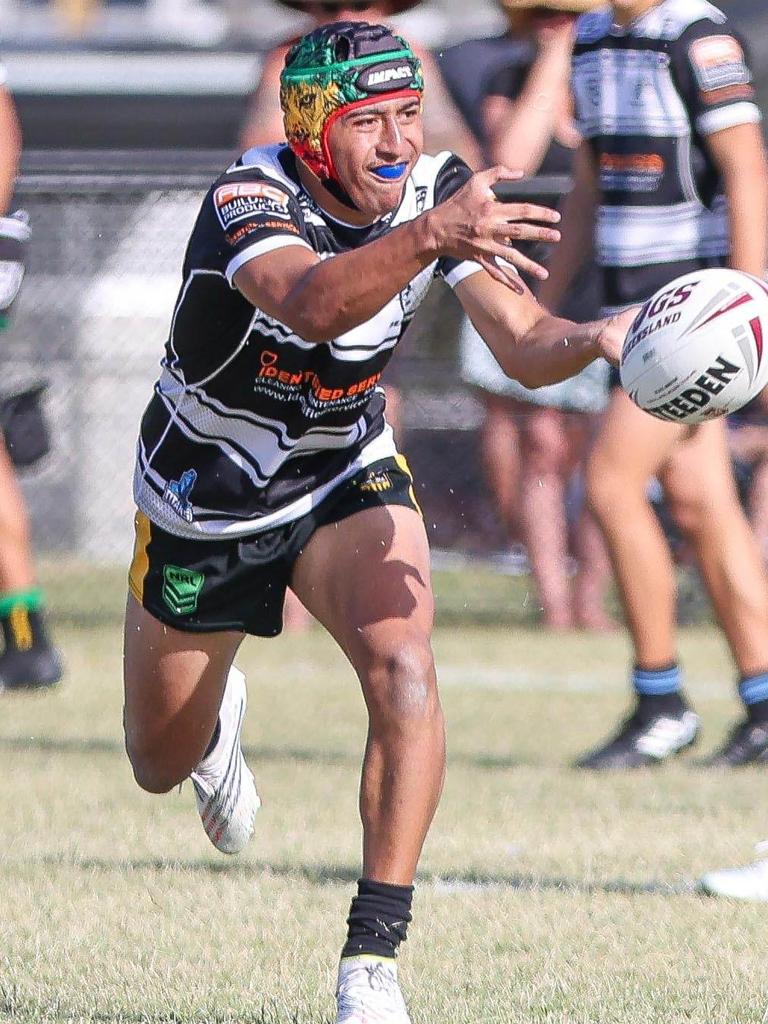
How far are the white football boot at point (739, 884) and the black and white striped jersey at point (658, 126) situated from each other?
232cm

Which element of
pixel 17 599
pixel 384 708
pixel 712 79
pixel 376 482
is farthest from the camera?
pixel 17 599

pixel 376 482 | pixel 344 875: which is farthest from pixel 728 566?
pixel 376 482

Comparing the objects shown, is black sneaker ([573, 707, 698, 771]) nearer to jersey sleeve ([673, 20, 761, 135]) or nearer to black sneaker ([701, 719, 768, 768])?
black sneaker ([701, 719, 768, 768])

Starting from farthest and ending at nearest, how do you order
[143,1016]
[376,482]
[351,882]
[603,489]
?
1. [603,489]
2. [351,882]
3. [376,482]
4. [143,1016]

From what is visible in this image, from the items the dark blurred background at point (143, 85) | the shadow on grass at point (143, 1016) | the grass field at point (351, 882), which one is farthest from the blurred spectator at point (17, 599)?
the dark blurred background at point (143, 85)

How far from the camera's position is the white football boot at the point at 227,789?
463 centimetres

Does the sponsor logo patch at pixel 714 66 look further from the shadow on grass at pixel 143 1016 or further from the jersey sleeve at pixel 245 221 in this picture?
the shadow on grass at pixel 143 1016

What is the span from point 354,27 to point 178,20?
1449 cm

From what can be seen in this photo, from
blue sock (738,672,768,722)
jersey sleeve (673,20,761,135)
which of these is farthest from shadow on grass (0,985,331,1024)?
jersey sleeve (673,20,761,135)

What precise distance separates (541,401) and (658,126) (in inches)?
150

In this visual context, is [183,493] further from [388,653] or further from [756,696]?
[756,696]

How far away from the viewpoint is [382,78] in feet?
12.3

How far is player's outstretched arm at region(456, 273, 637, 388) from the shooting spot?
3.79 m

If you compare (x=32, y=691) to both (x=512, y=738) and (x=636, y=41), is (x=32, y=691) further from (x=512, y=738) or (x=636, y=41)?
(x=636, y=41)
